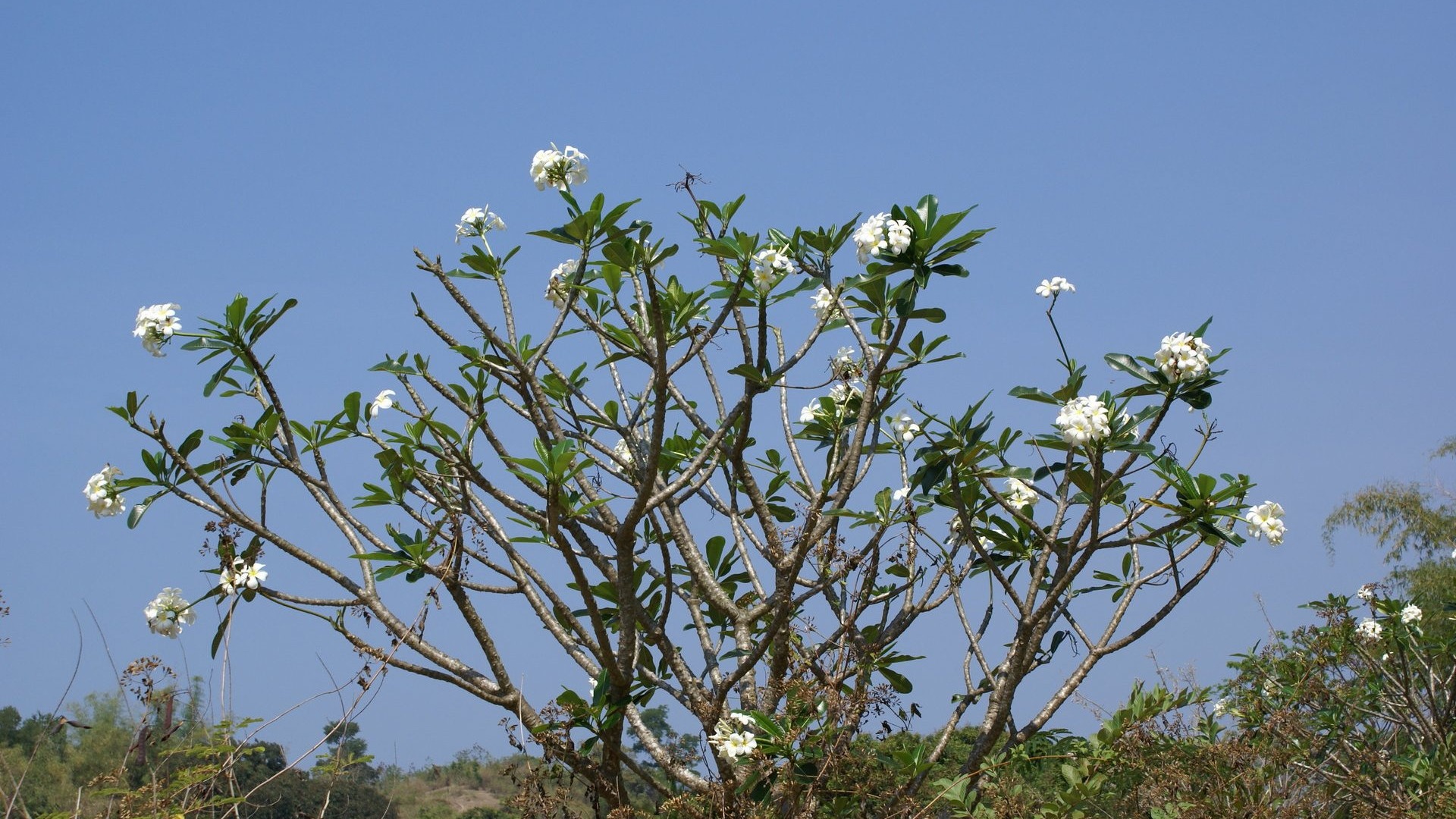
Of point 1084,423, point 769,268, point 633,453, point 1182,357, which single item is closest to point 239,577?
point 633,453

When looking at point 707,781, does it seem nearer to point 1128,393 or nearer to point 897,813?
point 897,813

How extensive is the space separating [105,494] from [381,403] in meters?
0.69

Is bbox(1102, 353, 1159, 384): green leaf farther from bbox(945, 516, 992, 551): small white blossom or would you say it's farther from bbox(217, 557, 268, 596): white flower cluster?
bbox(217, 557, 268, 596): white flower cluster

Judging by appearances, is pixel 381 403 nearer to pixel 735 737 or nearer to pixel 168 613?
Result: pixel 168 613

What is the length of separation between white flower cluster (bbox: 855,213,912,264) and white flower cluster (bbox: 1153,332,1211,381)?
65cm

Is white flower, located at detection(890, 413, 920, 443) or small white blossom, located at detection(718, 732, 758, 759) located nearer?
small white blossom, located at detection(718, 732, 758, 759)

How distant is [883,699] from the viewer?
237 cm

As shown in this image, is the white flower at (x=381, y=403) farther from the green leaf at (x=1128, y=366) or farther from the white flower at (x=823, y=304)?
the green leaf at (x=1128, y=366)

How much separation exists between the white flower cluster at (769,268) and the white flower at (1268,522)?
1228mm

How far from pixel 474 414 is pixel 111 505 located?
92 cm

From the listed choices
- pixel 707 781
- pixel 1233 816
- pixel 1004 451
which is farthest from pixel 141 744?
pixel 1233 816

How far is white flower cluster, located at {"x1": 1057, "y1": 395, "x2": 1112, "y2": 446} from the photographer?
244 centimetres

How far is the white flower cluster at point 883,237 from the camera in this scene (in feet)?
8.04

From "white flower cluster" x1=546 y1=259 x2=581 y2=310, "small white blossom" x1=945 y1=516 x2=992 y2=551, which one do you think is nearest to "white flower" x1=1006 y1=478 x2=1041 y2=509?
"small white blossom" x1=945 y1=516 x2=992 y2=551
